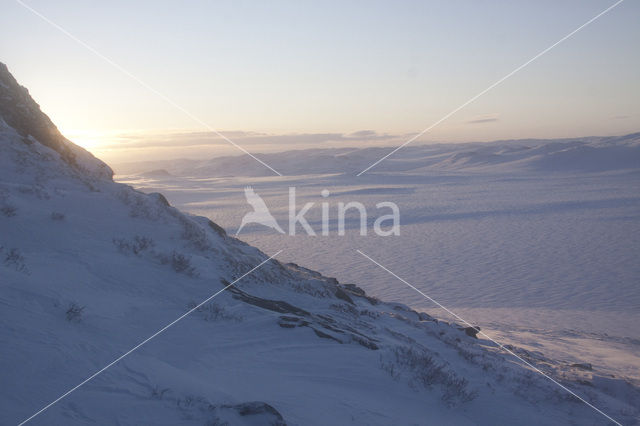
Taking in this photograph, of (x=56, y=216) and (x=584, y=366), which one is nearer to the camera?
(x=56, y=216)

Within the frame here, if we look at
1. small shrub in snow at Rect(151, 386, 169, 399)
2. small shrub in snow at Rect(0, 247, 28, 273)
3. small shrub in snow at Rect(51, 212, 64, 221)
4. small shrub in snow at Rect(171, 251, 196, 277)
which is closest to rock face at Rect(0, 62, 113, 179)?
small shrub in snow at Rect(51, 212, 64, 221)

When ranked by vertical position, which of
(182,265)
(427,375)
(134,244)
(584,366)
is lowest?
(584,366)

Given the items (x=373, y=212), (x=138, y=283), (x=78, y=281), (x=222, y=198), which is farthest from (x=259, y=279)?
(x=222, y=198)

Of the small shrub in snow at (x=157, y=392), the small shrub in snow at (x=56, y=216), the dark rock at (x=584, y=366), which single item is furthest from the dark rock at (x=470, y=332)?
the small shrub in snow at (x=56, y=216)

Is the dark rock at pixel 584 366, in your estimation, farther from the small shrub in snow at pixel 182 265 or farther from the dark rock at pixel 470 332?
the small shrub in snow at pixel 182 265

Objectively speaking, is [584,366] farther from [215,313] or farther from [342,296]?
[215,313]

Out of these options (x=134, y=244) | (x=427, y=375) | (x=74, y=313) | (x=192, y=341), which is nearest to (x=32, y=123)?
(x=134, y=244)

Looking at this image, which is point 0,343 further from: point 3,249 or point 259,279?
point 259,279


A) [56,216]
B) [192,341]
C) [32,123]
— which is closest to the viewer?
[192,341]
